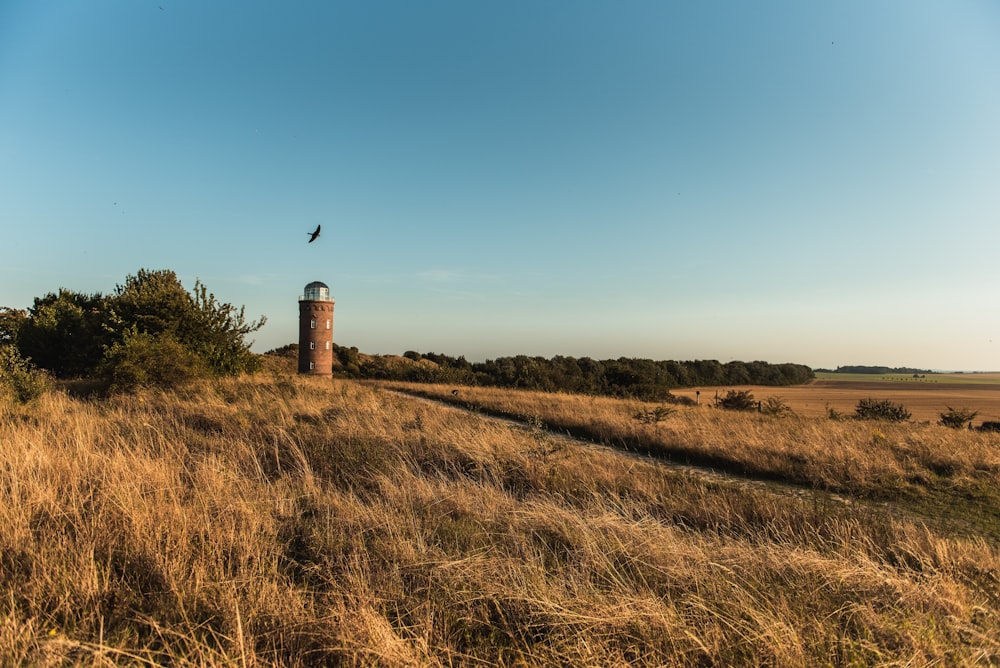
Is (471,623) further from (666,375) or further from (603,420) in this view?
(666,375)

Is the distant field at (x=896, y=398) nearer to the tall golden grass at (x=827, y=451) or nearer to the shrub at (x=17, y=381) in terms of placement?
the tall golden grass at (x=827, y=451)

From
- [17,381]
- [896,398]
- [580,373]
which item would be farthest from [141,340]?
[896,398]

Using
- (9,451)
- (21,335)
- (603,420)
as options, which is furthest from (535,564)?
(21,335)

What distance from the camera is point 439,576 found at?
129 inches

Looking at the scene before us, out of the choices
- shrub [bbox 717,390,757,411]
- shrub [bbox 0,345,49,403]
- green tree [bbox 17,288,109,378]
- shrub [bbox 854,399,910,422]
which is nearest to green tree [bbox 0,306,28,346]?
green tree [bbox 17,288,109,378]

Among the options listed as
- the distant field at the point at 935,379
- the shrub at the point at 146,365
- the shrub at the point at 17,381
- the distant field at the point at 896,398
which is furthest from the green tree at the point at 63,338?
the distant field at the point at 935,379

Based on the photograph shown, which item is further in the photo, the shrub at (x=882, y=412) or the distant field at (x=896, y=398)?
the distant field at (x=896, y=398)

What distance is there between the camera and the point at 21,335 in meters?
27.5

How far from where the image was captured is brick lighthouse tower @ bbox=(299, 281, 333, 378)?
45.1 meters

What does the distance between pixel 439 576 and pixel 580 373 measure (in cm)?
4964

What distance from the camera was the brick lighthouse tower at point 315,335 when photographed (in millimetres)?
45094

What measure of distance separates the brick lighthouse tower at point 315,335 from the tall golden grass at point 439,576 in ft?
133

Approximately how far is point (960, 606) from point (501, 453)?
5589 millimetres

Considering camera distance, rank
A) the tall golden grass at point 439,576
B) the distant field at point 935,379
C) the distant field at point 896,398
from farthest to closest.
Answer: the distant field at point 935,379 < the distant field at point 896,398 < the tall golden grass at point 439,576
